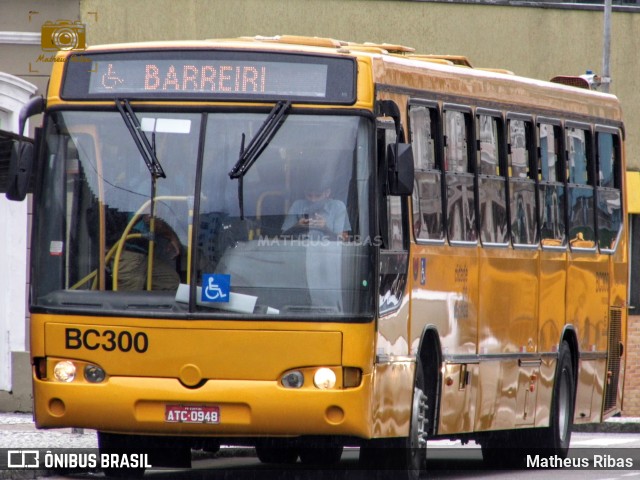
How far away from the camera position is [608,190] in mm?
18000

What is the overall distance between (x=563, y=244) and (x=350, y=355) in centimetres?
550

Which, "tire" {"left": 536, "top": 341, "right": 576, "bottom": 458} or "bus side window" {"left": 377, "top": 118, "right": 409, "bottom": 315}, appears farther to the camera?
"tire" {"left": 536, "top": 341, "right": 576, "bottom": 458}

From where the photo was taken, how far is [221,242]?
38.2 feet

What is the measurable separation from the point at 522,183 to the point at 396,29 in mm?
9316

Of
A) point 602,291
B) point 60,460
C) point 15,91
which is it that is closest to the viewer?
point 60,460

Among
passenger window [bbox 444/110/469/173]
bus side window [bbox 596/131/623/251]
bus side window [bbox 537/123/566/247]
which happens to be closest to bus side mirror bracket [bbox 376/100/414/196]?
passenger window [bbox 444/110/469/173]

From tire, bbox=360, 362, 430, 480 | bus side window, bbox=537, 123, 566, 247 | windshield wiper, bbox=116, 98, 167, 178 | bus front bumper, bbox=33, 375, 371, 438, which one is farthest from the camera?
bus side window, bbox=537, 123, 566, 247

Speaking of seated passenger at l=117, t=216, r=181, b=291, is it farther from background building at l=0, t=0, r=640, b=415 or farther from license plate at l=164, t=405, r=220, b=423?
background building at l=0, t=0, r=640, b=415

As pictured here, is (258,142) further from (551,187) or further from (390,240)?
(551,187)

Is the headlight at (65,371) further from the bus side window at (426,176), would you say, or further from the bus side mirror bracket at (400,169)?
the bus side window at (426,176)

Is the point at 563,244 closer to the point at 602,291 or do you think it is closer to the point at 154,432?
the point at 602,291

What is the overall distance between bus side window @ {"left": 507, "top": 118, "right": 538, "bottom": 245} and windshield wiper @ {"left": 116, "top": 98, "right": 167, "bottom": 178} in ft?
14.1

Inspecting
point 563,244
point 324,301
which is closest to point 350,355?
point 324,301

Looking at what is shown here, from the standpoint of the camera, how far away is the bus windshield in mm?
11594
